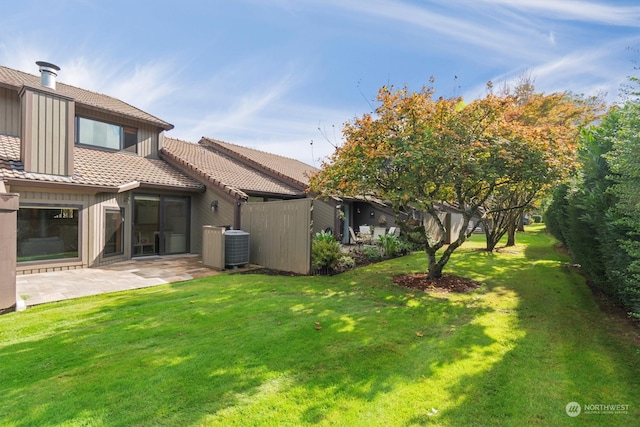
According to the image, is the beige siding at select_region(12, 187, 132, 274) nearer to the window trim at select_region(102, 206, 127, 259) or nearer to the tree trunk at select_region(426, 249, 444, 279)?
the window trim at select_region(102, 206, 127, 259)

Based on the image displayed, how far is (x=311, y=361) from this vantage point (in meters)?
3.71

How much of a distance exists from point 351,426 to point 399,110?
6.44 metres

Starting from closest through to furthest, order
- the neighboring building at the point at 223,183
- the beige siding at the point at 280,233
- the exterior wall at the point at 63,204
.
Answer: the exterior wall at the point at 63,204, the beige siding at the point at 280,233, the neighboring building at the point at 223,183

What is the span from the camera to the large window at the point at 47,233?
8688 millimetres

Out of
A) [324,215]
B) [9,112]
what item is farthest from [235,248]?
[9,112]

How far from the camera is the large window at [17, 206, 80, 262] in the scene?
869 cm

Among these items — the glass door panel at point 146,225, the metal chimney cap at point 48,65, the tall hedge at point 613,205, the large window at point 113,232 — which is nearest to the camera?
the tall hedge at point 613,205

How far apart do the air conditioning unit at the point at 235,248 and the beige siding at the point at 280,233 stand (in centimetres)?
62

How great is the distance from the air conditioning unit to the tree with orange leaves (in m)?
3.80

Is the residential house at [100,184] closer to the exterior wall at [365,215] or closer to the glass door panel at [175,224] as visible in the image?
the glass door panel at [175,224]

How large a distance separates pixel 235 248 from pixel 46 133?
635 cm

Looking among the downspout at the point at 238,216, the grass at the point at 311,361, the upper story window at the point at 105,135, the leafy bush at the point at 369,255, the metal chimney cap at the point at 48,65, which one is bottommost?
the grass at the point at 311,361

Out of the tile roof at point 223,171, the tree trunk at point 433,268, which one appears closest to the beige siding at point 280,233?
the tile roof at point 223,171

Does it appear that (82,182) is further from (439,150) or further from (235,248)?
(439,150)
